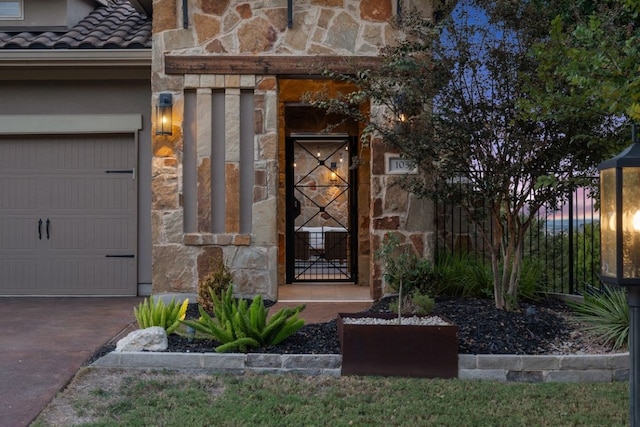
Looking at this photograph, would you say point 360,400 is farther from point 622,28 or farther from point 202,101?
point 202,101

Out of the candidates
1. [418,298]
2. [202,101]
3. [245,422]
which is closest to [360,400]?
[245,422]

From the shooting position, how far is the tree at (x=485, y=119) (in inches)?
243

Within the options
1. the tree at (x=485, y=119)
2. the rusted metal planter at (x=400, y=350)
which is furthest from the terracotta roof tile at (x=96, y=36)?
the rusted metal planter at (x=400, y=350)

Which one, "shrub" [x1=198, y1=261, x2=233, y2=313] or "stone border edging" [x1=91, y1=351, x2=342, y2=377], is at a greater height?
"shrub" [x1=198, y1=261, x2=233, y2=313]

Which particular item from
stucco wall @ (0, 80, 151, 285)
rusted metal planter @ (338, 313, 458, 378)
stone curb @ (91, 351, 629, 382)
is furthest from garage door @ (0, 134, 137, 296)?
rusted metal planter @ (338, 313, 458, 378)

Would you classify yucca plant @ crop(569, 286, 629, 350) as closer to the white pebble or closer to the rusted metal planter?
the white pebble

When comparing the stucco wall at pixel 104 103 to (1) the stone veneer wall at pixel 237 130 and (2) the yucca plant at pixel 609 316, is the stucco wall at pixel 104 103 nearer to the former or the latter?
(1) the stone veneer wall at pixel 237 130

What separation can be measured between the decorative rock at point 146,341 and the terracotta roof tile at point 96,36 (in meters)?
4.53

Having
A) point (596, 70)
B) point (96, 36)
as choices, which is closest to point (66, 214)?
point (96, 36)

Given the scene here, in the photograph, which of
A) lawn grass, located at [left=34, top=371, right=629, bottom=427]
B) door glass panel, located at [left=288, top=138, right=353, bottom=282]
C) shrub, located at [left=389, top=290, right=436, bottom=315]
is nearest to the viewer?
lawn grass, located at [left=34, top=371, right=629, bottom=427]

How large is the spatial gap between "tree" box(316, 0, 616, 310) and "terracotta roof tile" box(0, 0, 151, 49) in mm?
3805

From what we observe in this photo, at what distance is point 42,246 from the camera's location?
30.7 feet

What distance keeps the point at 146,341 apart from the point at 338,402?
1.87 meters

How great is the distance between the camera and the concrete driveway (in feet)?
15.0
